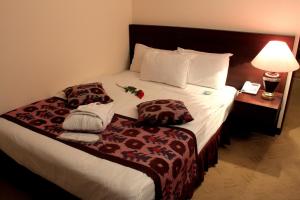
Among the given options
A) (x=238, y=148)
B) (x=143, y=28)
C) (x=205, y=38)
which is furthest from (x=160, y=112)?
(x=143, y=28)

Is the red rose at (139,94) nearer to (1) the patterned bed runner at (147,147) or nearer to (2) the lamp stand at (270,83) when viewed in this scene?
(1) the patterned bed runner at (147,147)

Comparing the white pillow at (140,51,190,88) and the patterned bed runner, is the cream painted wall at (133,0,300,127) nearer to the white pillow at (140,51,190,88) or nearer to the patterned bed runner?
the white pillow at (140,51,190,88)

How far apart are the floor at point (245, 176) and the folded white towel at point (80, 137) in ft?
1.03

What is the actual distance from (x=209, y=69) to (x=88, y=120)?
1.48 m

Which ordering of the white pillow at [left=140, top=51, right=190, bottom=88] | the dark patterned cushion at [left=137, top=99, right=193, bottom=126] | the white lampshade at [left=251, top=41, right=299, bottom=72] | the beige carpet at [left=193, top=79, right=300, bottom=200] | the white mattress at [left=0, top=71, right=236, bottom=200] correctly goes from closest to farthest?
1. the white mattress at [left=0, top=71, right=236, bottom=200]
2. the dark patterned cushion at [left=137, top=99, right=193, bottom=126]
3. the beige carpet at [left=193, top=79, right=300, bottom=200]
4. the white lampshade at [left=251, top=41, right=299, bottom=72]
5. the white pillow at [left=140, top=51, right=190, bottom=88]

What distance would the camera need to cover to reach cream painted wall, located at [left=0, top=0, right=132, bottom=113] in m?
2.15

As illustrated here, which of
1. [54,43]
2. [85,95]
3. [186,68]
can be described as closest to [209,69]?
[186,68]

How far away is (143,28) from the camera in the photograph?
3.24 metres

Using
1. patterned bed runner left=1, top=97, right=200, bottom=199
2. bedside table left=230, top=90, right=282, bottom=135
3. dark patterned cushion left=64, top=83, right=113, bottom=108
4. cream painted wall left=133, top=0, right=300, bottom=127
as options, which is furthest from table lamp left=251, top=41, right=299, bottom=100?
dark patterned cushion left=64, top=83, right=113, bottom=108

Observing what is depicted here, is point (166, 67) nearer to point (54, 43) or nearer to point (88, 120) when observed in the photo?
point (54, 43)

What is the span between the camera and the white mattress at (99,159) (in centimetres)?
133

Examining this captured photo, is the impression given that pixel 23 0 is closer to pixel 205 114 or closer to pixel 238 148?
pixel 205 114

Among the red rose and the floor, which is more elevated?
the red rose

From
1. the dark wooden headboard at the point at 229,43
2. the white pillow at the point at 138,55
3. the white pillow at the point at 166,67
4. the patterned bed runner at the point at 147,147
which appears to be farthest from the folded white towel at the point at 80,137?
the dark wooden headboard at the point at 229,43
